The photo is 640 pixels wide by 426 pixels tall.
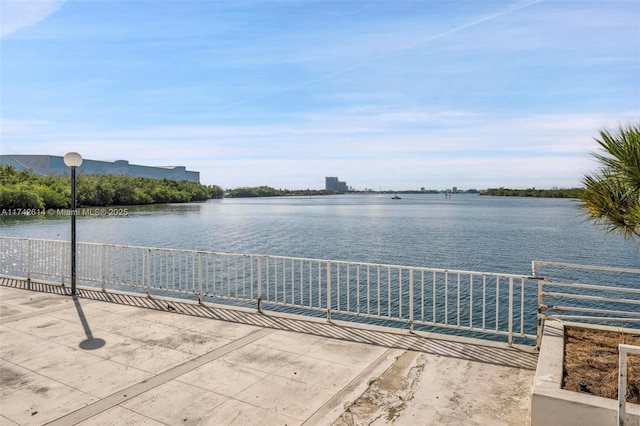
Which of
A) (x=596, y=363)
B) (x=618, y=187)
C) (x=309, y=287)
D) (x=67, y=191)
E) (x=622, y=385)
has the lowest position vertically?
(x=309, y=287)

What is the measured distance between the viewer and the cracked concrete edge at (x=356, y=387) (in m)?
3.73

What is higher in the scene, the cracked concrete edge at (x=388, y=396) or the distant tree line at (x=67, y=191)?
the distant tree line at (x=67, y=191)

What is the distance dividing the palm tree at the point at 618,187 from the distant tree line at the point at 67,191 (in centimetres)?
7142

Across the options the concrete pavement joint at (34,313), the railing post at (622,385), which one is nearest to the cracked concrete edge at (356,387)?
the railing post at (622,385)

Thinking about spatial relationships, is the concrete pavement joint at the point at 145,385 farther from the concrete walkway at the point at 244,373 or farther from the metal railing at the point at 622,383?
the metal railing at the point at 622,383

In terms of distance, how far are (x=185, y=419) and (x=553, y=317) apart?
178 inches

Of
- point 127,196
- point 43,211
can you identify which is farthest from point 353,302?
point 127,196

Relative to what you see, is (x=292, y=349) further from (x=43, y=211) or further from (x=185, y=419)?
(x=43, y=211)

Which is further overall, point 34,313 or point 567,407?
point 34,313

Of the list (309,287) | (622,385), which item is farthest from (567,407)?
(309,287)

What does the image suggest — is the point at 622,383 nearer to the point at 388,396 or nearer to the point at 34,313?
the point at 388,396

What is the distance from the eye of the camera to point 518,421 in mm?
3633

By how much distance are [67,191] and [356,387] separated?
83.9 m

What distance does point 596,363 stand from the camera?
4.16 m
